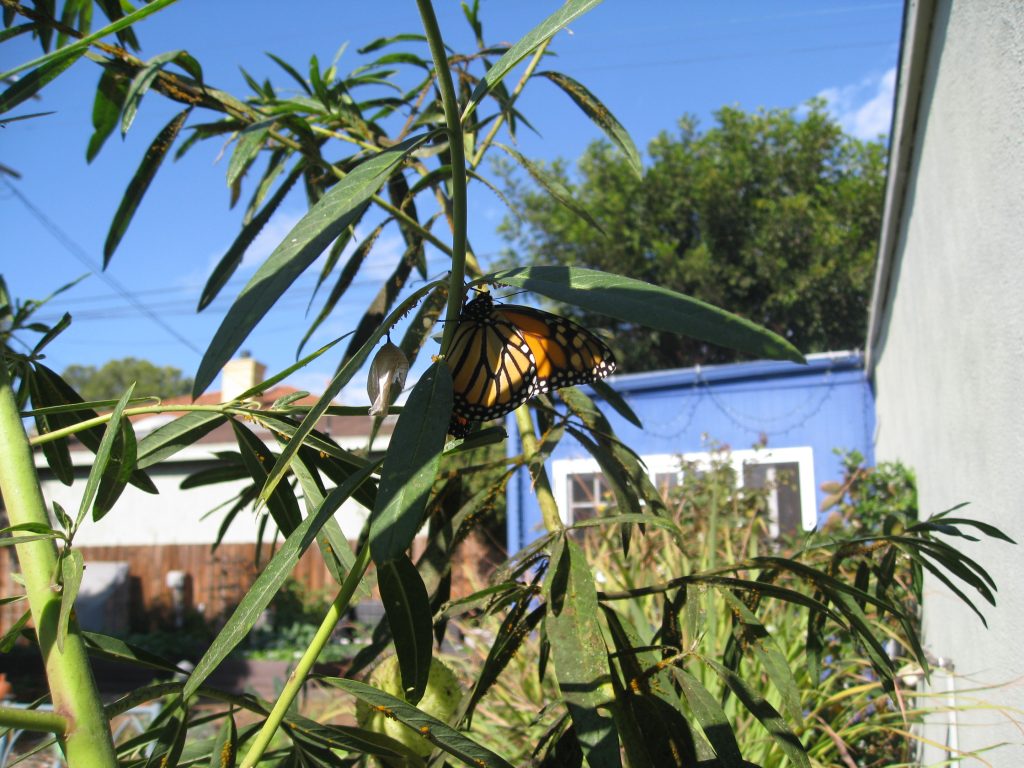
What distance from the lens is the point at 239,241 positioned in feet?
3.33

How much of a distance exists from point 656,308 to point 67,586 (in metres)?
0.45

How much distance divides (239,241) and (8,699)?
4214 mm

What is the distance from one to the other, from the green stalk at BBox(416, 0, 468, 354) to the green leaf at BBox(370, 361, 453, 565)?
36 millimetres

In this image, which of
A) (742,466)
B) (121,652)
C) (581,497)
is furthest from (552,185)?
(581,497)

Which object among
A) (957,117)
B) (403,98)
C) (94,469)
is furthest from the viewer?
(957,117)

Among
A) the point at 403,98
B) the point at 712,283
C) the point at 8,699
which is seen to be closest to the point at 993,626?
the point at 403,98

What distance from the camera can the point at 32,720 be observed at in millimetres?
508

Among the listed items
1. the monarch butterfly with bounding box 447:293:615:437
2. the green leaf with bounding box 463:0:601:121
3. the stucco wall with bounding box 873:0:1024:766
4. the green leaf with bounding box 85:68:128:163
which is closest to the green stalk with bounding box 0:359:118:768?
the monarch butterfly with bounding box 447:293:615:437

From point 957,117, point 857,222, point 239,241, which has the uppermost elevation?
point 857,222

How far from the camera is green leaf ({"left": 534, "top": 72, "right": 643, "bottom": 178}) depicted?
1.10m

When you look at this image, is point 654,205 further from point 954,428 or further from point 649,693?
point 649,693

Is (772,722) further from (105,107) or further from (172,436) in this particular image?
(105,107)

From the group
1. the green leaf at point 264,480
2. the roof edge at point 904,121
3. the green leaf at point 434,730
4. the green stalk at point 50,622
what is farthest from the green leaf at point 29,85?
the roof edge at point 904,121

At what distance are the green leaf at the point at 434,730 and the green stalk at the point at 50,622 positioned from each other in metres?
0.19
